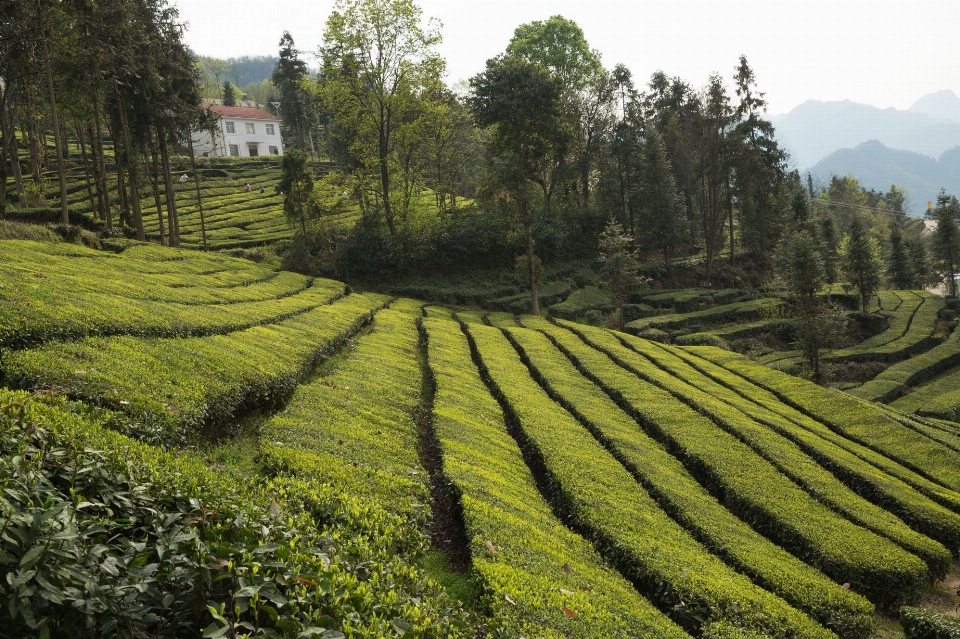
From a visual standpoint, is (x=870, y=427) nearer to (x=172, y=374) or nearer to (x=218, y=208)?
(x=172, y=374)

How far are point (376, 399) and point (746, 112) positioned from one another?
54811 millimetres

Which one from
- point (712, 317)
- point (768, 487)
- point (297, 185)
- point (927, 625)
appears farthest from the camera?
point (297, 185)

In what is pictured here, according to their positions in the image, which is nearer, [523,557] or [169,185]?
[523,557]

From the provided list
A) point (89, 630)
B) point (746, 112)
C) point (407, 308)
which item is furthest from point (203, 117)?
point (746, 112)

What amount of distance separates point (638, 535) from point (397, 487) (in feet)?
14.8

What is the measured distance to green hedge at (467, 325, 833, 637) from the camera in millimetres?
8602

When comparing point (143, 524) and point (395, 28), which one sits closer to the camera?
point (143, 524)

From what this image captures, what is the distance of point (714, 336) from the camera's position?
37.6 m

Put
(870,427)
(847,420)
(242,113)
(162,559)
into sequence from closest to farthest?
(162,559)
(870,427)
(847,420)
(242,113)

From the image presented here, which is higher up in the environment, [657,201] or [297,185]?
[297,185]

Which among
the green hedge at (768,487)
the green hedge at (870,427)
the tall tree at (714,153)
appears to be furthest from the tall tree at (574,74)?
the green hedge at (768,487)

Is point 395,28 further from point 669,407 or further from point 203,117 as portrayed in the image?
point 669,407

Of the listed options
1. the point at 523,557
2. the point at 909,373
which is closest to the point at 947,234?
the point at 909,373

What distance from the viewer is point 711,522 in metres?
11.5
